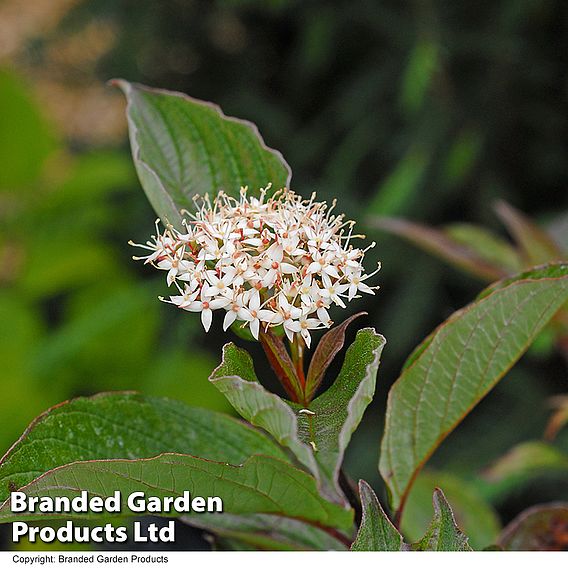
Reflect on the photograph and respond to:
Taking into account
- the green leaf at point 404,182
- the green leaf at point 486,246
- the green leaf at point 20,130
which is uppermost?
the green leaf at point 20,130

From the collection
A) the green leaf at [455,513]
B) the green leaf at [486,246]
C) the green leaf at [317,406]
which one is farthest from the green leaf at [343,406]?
the green leaf at [486,246]

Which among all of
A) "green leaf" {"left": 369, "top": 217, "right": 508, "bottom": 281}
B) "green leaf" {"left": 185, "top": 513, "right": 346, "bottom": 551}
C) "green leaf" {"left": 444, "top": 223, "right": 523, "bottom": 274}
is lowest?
"green leaf" {"left": 185, "top": 513, "right": 346, "bottom": 551}

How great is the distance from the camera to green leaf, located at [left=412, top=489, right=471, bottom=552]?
297 millimetres

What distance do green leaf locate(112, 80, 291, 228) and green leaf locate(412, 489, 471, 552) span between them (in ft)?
0.57

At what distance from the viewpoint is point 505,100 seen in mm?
1214

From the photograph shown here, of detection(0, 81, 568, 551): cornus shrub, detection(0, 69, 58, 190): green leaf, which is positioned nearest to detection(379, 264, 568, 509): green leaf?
detection(0, 81, 568, 551): cornus shrub

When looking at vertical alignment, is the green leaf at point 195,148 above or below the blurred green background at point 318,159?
below

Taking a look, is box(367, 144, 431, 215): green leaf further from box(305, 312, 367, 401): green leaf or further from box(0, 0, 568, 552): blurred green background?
box(305, 312, 367, 401): green leaf

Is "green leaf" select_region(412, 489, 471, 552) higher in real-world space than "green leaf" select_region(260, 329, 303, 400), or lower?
lower

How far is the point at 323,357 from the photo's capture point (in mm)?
319

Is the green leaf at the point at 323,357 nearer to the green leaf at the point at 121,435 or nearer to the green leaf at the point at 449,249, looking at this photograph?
the green leaf at the point at 121,435

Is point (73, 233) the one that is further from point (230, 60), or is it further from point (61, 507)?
point (61, 507)

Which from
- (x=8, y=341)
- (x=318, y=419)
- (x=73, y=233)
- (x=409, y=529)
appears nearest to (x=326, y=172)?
(x=73, y=233)

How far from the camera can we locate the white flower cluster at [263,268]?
0.30 meters
